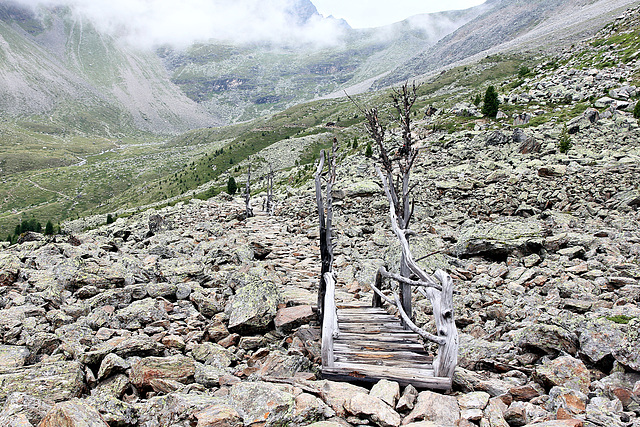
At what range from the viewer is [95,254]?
1402 cm

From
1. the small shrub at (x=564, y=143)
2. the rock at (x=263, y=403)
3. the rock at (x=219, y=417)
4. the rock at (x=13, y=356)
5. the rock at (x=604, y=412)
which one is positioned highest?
the small shrub at (x=564, y=143)

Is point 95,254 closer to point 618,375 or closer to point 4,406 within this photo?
point 4,406

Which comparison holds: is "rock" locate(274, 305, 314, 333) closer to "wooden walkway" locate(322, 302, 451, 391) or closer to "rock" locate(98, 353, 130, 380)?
"wooden walkway" locate(322, 302, 451, 391)

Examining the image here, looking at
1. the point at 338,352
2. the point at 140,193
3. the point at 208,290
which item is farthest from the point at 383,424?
the point at 140,193

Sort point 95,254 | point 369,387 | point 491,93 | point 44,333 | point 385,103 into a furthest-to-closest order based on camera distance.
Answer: point 385,103 → point 491,93 → point 95,254 → point 44,333 → point 369,387

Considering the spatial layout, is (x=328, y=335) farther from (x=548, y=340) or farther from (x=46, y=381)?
(x=46, y=381)

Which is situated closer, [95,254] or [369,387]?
[369,387]

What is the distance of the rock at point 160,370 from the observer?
5730 mm

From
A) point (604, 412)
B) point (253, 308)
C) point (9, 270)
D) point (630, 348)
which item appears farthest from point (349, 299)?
point (9, 270)

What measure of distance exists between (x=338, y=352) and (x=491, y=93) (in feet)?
116

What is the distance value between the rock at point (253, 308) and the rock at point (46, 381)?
348cm

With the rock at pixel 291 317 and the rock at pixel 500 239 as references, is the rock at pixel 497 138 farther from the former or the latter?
the rock at pixel 291 317

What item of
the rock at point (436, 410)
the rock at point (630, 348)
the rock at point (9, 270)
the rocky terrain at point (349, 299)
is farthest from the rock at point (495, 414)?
the rock at point (9, 270)

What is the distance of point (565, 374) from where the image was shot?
17.2 feet
